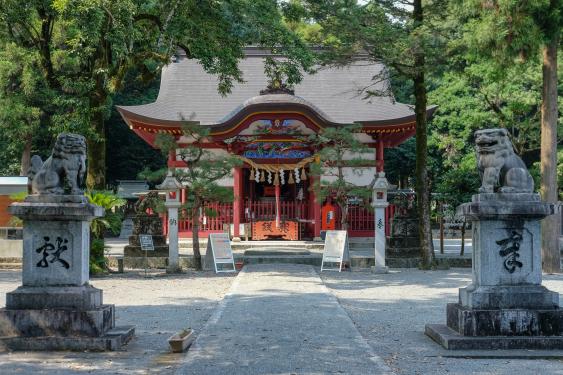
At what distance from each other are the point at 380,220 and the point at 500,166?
7576mm

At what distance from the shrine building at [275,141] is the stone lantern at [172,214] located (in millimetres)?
3164

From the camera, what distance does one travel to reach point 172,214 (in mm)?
13633

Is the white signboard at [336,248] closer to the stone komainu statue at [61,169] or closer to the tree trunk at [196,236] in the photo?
the tree trunk at [196,236]

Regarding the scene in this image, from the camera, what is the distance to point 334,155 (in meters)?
15.9

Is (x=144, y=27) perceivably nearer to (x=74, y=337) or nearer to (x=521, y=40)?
(x=521, y=40)

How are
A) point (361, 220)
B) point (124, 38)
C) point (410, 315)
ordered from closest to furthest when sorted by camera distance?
point (410, 315) → point (124, 38) → point (361, 220)

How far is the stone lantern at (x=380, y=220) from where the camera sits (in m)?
13.5

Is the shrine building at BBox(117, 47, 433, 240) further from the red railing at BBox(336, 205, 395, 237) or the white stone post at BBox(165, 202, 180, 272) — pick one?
the white stone post at BBox(165, 202, 180, 272)

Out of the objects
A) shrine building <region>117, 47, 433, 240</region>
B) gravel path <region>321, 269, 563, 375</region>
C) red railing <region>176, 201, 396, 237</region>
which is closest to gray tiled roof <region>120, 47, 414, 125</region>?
shrine building <region>117, 47, 433, 240</region>

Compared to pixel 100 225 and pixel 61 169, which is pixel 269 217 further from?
pixel 61 169

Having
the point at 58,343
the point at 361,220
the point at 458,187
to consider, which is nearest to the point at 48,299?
the point at 58,343

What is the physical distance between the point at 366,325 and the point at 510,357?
2.08 meters

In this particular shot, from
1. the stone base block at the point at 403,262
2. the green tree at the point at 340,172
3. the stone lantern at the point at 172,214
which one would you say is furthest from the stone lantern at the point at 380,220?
the stone lantern at the point at 172,214

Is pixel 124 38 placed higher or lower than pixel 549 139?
higher
